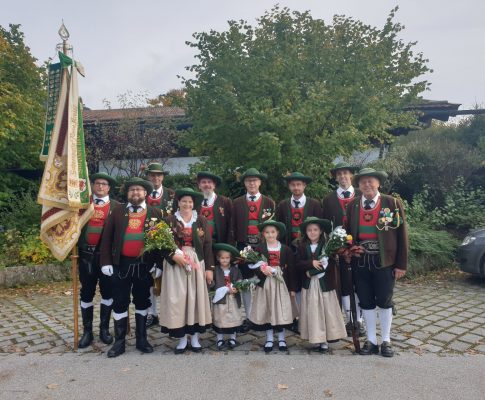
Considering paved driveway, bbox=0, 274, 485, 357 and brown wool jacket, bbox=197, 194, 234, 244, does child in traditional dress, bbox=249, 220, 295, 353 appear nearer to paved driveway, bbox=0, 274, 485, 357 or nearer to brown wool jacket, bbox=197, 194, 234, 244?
paved driveway, bbox=0, 274, 485, 357

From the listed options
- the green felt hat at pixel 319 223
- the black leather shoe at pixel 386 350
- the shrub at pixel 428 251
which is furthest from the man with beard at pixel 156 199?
the shrub at pixel 428 251

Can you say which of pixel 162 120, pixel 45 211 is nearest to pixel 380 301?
pixel 45 211

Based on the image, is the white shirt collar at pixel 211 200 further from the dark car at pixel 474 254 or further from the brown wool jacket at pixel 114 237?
the dark car at pixel 474 254


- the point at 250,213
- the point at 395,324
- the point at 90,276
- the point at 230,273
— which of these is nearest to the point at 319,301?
the point at 230,273

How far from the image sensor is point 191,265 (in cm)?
466

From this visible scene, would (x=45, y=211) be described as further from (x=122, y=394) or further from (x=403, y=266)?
(x=403, y=266)

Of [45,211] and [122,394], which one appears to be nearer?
[122,394]

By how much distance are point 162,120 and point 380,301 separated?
11.0 meters

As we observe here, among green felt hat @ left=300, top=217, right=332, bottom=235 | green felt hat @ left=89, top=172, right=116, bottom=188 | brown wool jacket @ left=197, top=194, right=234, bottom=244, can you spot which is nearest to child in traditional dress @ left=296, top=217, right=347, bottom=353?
green felt hat @ left=300, top=217, right=332, bottom=235

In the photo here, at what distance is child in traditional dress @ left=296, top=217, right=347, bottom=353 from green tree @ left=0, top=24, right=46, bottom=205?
357 inches

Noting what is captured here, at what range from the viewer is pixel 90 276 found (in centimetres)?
506

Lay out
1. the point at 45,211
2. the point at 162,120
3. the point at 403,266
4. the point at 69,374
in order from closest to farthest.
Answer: the point at 69,374
the point at 403,266
the point at 45,211
the point at 162,120

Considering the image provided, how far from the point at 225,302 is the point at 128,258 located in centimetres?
129

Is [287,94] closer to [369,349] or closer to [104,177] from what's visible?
[104,177]
